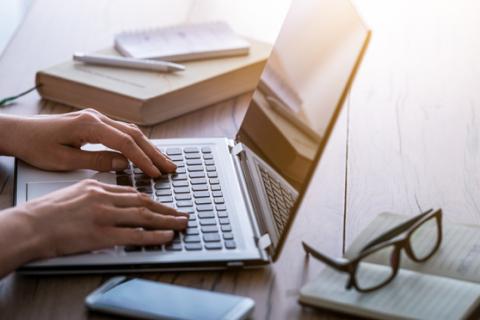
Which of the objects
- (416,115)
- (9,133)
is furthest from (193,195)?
(416,115)

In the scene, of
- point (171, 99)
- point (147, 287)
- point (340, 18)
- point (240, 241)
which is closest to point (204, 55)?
point (171, 99)

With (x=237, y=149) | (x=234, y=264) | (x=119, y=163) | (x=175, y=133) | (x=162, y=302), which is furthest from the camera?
(x=175, y=133)

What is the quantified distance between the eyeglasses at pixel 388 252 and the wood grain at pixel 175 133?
0.06 m

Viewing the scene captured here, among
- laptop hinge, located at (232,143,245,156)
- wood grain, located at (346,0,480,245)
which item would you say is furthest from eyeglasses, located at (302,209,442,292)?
laptop hinge, located at (232,143,245,156)

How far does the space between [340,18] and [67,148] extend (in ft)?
1.46

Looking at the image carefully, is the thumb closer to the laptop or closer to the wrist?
the laptop

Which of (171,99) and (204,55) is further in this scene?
(204,55)

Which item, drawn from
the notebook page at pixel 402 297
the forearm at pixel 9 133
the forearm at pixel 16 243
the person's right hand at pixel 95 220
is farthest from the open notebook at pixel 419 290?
the forearm at pixel 9 133

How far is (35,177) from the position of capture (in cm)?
134

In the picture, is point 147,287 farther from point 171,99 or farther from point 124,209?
point 171,99

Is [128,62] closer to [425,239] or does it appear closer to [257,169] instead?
[257,169]

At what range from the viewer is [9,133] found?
1384 millimetres

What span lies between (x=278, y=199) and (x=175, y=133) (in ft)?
1.39

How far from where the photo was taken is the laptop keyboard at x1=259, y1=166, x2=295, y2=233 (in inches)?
45.0
